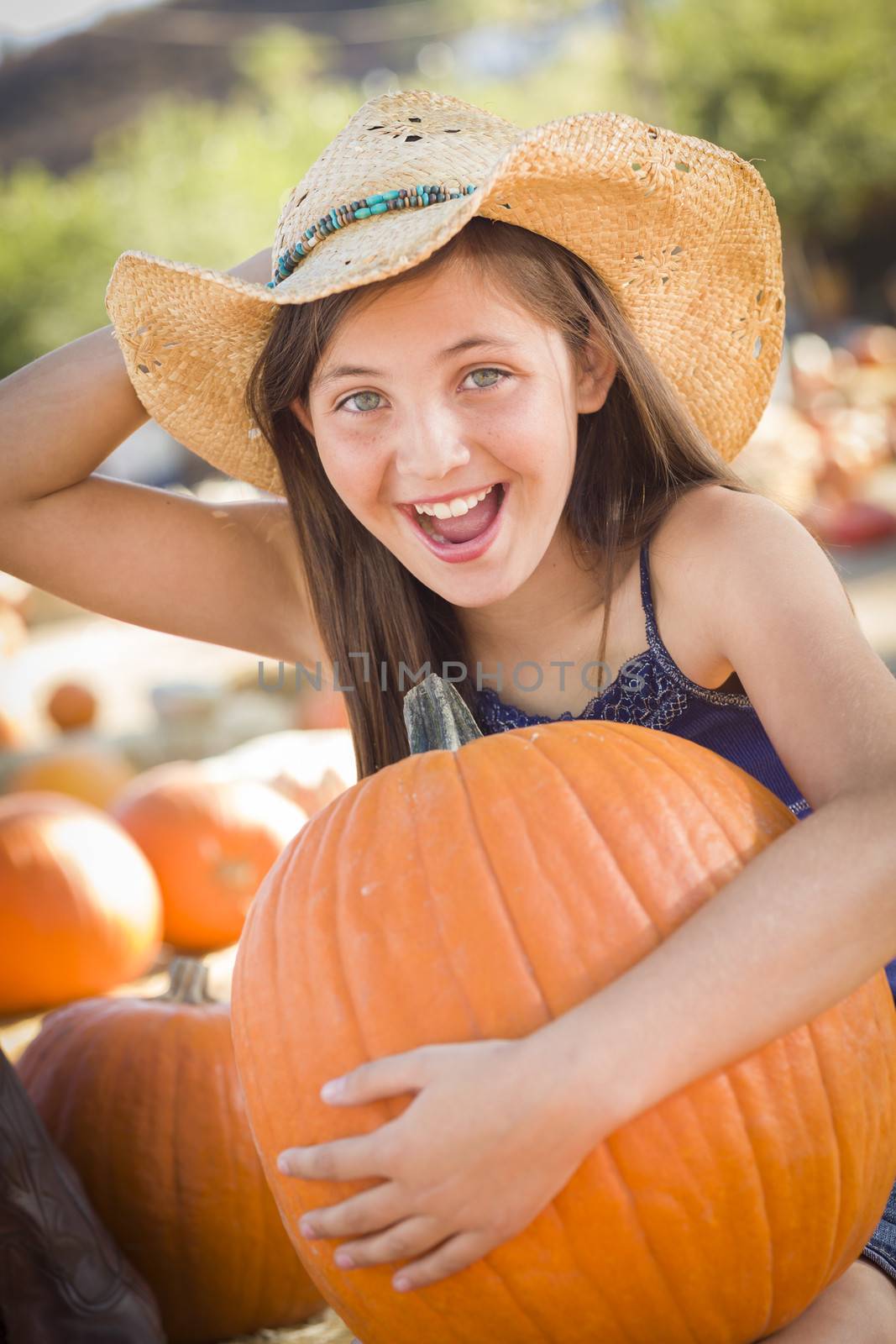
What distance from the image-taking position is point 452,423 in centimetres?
171

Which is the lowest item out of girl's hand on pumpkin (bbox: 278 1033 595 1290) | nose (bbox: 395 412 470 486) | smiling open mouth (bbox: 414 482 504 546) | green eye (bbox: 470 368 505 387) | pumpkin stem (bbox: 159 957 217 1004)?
pumpkin stem (bbox: 159 957 217 1004)

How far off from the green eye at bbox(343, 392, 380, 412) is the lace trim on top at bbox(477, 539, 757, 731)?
48cm

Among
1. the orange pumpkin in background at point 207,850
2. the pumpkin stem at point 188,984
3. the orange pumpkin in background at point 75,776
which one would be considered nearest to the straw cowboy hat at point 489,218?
the pumpkin stem at point 188,984

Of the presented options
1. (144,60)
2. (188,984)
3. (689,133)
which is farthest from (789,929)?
(144,60)

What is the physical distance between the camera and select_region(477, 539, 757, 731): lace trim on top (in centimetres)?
192

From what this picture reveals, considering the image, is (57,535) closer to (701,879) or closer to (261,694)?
(701,879)

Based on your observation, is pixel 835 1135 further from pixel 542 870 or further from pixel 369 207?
pixel 369 207

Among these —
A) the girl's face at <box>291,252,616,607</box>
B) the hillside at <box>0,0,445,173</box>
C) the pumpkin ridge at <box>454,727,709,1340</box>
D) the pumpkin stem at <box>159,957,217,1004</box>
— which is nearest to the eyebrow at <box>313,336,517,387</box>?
the girl's face at <box>291,252,616,607</box>

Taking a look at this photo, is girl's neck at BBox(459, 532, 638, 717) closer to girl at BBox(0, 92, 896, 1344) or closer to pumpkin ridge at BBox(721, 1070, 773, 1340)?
girl at BBox(0, 92, 896, 1344)

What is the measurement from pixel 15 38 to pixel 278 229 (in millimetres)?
62684

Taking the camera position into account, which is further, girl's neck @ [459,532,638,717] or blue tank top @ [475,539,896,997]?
girl's neck @ [459,532,638,717]

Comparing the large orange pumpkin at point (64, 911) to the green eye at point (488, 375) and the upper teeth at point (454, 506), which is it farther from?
the green eye at point (488, 375)

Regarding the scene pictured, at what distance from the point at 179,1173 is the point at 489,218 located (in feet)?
4.94

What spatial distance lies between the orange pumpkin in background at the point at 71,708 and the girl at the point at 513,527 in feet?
12.3
